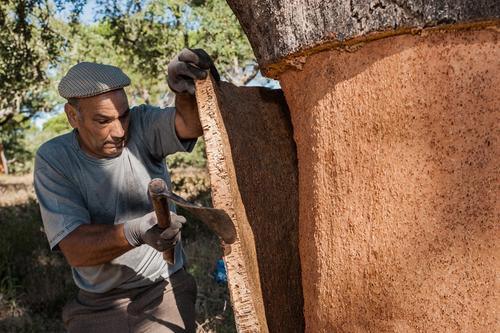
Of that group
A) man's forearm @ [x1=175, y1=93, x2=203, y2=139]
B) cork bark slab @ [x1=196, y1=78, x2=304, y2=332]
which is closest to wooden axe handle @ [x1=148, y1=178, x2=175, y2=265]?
cork bark slab @ [x1=196, y1=78, x2=304, y2=332]

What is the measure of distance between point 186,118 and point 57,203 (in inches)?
26.6

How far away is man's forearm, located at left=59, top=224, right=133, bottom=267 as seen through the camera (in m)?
2.36

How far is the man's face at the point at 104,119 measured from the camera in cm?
260

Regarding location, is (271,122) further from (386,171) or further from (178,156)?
(178,156)

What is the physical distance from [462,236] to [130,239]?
1245 mm

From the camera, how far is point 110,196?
109 inches

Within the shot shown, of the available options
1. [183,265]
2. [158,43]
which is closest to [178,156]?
[158,43]

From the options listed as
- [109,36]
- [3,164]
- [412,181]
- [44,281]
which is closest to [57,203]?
[412,181]

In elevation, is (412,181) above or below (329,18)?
below

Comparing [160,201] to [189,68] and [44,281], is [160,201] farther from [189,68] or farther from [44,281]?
Result: [44,281]

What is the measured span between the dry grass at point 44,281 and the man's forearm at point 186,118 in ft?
6.98

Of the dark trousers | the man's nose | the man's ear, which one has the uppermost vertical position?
the man's ear

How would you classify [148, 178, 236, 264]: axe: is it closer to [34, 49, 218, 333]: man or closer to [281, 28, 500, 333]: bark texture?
[281, 28, 500, 333]: bark texture

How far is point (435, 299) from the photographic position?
1532 mm
